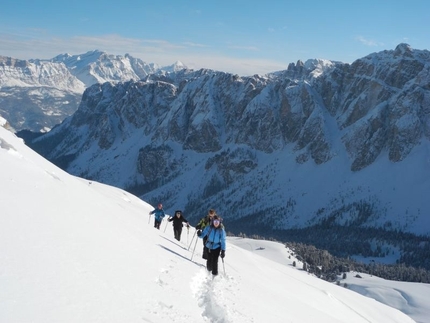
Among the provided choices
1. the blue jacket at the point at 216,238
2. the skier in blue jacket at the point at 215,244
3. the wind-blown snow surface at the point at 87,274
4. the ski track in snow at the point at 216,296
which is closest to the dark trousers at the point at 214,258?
the skier in blue jacket at the point at 215,244

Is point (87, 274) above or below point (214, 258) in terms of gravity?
above

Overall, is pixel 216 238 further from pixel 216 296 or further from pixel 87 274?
pixel 87 274

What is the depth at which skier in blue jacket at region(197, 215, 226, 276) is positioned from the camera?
77.6ft

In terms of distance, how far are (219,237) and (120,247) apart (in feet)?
23.7

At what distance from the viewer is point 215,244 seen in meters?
23.7

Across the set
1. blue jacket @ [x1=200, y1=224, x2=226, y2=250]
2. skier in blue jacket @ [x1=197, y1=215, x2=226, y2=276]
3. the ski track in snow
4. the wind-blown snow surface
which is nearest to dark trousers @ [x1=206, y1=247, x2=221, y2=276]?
skier in blue jacket @ [x1=197, y1=215, x2=226, y2=276]

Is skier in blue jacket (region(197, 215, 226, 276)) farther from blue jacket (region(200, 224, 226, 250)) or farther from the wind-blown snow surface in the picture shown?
the wind-blown snow surface

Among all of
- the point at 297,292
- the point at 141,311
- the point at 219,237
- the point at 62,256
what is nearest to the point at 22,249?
the point at 62,256

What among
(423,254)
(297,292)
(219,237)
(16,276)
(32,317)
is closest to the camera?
(32,317)

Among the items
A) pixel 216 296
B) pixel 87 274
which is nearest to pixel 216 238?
pixel 216 296

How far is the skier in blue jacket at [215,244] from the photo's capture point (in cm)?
2364

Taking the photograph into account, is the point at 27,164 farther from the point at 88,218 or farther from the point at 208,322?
the point at 208,322

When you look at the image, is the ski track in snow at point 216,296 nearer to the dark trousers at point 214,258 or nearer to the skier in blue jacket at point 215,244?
the dark trousers at point 214,258

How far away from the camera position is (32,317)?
9.98m
